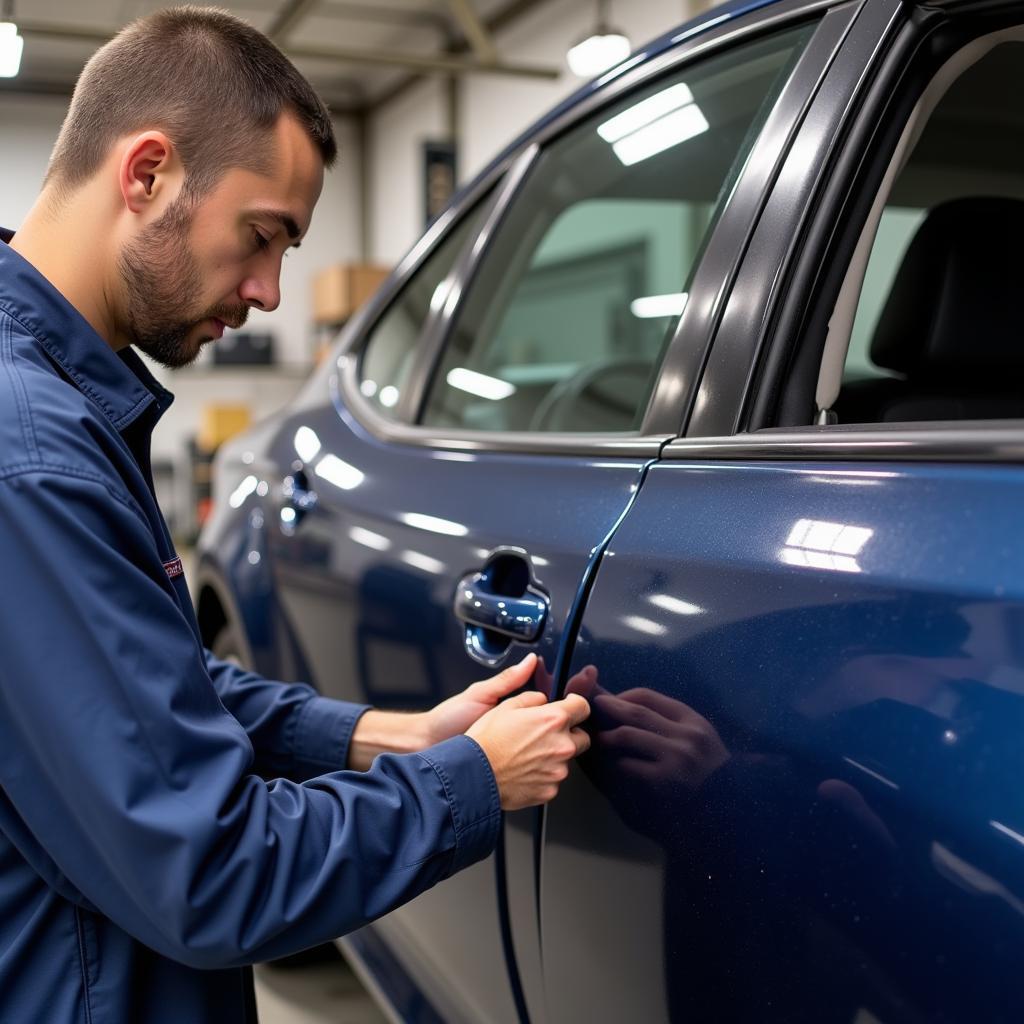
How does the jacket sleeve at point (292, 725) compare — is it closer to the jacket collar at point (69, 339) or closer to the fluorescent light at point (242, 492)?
the jacket collar at point (69, 339)

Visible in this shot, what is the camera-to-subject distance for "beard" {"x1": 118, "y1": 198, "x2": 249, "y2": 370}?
3.23 feet

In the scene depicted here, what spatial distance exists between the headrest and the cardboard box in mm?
8461

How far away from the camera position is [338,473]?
1770 millimetres

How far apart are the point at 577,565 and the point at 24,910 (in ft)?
1.77

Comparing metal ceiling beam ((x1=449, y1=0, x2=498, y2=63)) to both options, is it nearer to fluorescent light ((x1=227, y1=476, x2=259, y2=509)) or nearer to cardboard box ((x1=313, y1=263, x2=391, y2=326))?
cardboard box ((x1=313, y1=263, x2=391, y2=326))

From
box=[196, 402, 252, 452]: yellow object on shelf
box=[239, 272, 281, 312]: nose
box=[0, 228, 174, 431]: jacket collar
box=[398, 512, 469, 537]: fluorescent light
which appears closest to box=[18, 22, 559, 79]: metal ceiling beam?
box=[196, 402, 252, 452]: yellow object on shelf

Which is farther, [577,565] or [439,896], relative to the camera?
[439,896]

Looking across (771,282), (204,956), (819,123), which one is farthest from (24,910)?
(819,123)

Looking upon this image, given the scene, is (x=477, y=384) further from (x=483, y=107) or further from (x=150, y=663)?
(x=483, y=107)

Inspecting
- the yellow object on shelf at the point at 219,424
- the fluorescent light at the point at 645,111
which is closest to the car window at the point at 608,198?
the fluorescent light at the point at 645,111

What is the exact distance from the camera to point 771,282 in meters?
1.08

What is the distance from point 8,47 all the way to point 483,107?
3.99m

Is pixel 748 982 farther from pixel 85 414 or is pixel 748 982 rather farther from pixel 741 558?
pixel 85 414

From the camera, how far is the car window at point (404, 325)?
1.91 metres
